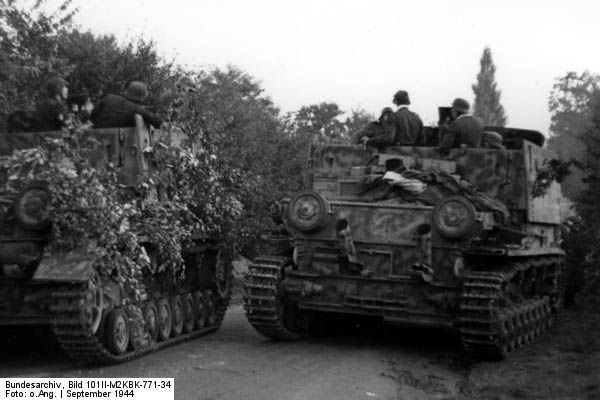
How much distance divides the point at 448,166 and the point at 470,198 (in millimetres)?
1094

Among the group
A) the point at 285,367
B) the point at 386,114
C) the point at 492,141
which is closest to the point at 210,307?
the point at 285,367

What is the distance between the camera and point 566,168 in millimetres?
13656

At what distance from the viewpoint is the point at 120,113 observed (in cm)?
1089

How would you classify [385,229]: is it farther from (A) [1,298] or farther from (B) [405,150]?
(A) [1,298]

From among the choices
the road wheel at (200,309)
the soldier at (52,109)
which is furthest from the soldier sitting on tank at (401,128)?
the soldier at (52,109)

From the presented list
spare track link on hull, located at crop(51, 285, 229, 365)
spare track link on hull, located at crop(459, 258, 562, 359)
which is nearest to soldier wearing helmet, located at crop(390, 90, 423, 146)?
spare track link on hull, located at crop(459, 258, 562, 359)

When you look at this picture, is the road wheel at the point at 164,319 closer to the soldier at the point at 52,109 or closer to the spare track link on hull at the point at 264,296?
the spare track link on hull at the point at 264,296

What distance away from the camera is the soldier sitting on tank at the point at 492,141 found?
12868 millimetres

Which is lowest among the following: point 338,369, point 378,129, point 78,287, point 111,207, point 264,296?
point 338,369

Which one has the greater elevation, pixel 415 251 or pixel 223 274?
pixel 415 251

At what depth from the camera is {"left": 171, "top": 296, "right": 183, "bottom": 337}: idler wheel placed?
11.6 m

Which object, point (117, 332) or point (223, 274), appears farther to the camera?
point (223, 274)

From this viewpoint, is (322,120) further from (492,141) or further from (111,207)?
(111,207)

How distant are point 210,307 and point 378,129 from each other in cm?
339
